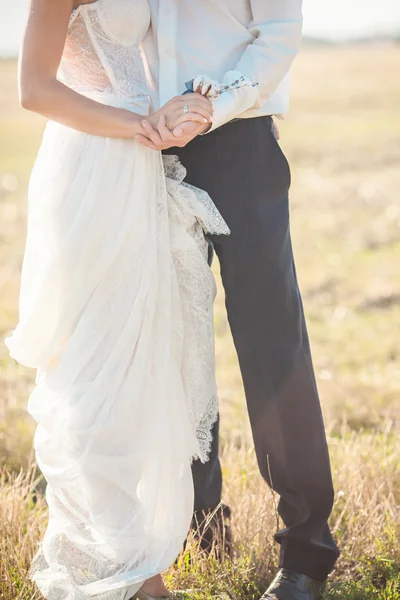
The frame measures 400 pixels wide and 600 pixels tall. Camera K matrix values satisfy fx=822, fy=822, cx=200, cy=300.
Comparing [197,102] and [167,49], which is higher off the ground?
[167,49]

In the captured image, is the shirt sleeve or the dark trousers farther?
the dark trousers

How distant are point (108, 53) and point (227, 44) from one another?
37 cm

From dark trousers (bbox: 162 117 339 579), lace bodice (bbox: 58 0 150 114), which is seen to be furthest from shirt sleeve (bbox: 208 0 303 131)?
lace bodice (bbox: 58 0 150 114)

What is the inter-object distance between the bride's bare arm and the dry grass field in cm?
136

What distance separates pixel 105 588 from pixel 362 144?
1437cm

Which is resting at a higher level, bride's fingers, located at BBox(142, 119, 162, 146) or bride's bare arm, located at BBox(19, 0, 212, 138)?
bride's bare arm, located at BBox(19, 0, 212, 138)

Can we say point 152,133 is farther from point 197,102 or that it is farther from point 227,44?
point 227,44

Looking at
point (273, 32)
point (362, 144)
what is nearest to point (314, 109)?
point (362, 144)

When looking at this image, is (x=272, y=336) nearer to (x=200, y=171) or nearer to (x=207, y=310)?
(x=207, y=310)

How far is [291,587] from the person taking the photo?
2584 millimetres

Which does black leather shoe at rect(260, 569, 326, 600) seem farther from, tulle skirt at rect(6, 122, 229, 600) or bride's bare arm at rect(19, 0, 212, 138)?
bride's bare arm at rect(19, 0, 212, 138)

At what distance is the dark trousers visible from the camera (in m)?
2.53

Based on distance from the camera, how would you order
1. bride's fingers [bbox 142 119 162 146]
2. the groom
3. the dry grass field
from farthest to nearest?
the dry grass field → the groom → bride's fingers [bbox 142 119 162 146]

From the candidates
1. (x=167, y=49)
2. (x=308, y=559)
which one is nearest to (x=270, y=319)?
(x=308, y=559)
